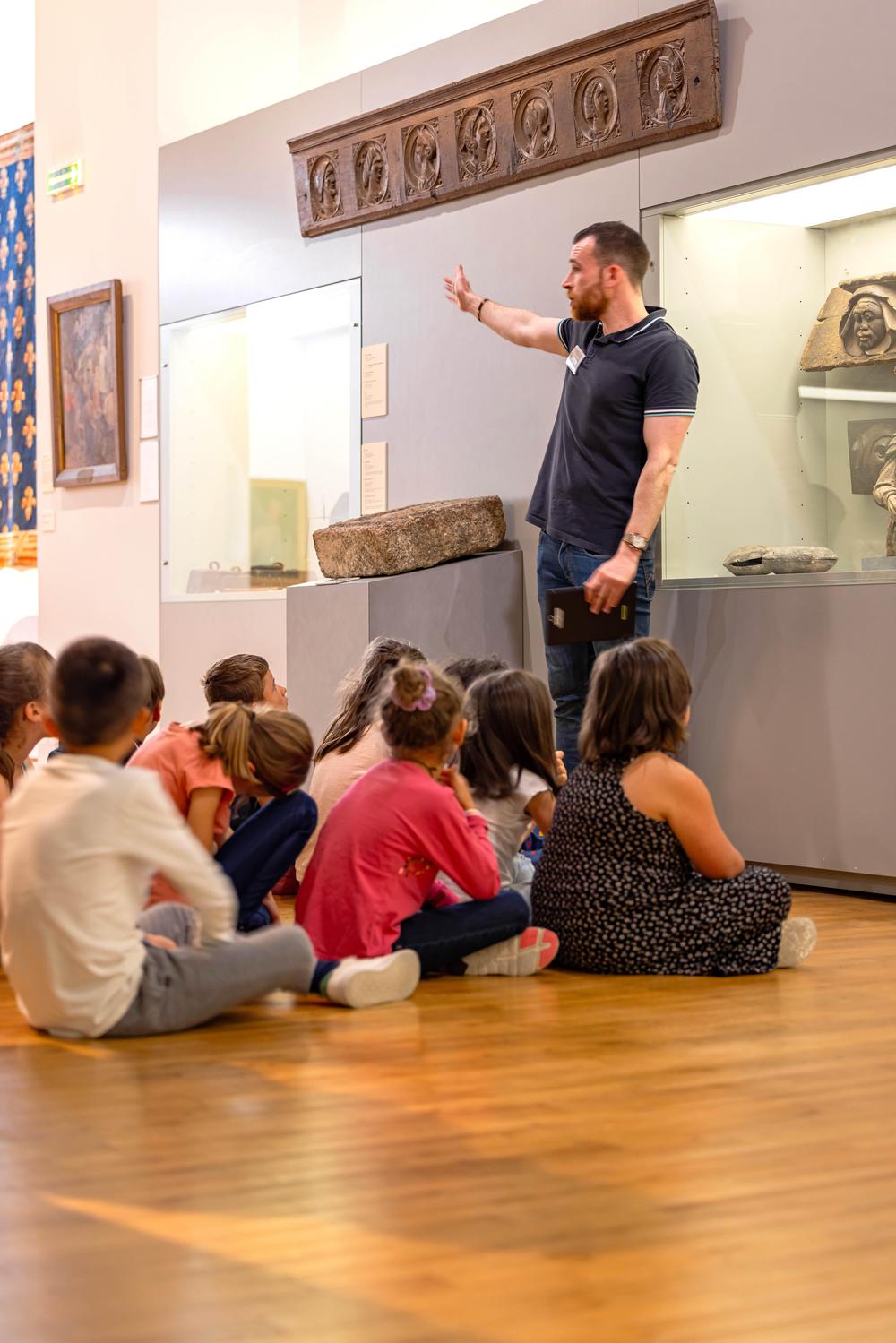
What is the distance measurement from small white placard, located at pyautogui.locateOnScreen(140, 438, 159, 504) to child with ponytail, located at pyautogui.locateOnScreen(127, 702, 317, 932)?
516 centimetres

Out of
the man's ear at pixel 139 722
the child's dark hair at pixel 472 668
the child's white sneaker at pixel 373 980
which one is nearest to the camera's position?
the man's ear at pixel 139 722

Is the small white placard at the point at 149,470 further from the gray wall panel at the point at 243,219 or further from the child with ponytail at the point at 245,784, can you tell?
the child with ponytail at the point at 245,784

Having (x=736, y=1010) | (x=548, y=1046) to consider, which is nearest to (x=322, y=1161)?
(x=548, y=1046)

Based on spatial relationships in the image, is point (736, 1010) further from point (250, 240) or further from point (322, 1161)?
point (250, 240)

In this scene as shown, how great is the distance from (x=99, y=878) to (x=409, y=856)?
100cm

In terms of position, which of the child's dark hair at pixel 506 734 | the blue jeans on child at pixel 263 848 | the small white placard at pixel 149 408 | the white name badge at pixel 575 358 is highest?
the small white placard at pixel 149 408

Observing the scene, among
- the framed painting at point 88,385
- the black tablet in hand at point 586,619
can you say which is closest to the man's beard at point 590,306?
the black tablet in hand at point 586,619

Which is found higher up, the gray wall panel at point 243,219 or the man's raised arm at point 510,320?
the gray wall panel at point 243,219

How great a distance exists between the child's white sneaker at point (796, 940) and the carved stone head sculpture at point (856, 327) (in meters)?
2.44

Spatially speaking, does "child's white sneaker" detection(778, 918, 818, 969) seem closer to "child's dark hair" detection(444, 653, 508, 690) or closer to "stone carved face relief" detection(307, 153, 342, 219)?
"child's dark hair" detection(444, 653, 508, 690)

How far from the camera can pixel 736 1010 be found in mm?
3785

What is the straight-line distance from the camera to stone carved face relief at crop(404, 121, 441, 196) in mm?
7387

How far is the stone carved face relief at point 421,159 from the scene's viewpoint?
7.39 m

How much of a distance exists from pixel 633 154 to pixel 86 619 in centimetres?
490
